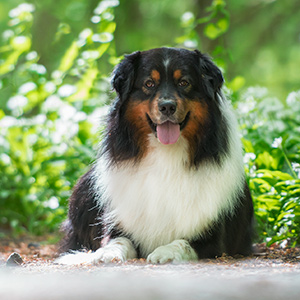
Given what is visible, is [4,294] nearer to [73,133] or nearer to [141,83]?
[141,83]

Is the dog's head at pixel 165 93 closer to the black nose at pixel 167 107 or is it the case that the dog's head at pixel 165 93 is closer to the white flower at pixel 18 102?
the black nose at pixel 167 107

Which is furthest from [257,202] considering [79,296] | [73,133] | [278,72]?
[278,72]

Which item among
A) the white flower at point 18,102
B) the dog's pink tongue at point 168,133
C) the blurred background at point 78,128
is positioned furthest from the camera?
the white flower at point 18,102

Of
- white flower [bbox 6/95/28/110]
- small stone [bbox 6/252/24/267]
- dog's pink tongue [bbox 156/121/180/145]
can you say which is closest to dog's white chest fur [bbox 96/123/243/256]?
dog's pink tongue [bbox 156/121/180/145]

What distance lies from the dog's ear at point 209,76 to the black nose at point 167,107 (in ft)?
1.23

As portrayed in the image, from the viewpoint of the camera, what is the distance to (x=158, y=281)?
8.41ft

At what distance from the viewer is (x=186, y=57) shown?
160 inches

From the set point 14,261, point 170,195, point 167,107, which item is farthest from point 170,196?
point 14,261

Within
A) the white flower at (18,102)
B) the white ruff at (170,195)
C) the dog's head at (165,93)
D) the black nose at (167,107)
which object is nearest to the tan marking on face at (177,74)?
the dog's head at (165,93)

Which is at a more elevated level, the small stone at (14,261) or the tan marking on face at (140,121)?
the tan marking on face at (140,121)

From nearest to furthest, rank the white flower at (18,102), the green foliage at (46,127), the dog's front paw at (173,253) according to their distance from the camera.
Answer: the dog's front paw at (173,253)
the green foliage at (46,127)
the white flower at (18,102)

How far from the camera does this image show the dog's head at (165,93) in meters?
3.89

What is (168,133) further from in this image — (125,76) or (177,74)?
(125,76)

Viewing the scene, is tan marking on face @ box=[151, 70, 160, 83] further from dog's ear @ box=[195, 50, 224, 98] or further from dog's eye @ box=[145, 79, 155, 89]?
dog's ear @ box=[195, 50, 224, 98]
